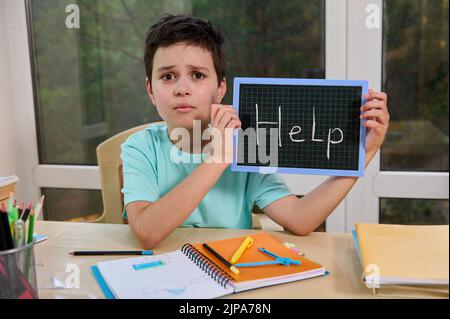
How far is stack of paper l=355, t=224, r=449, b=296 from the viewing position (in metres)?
0.74

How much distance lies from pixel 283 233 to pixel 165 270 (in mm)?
346

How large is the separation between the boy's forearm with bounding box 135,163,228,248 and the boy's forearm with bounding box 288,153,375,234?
0.21m

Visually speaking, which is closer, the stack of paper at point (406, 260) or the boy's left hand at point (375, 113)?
the stack of paper at point (406, 260)

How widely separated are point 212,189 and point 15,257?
593 mm

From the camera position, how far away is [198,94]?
1158 mm

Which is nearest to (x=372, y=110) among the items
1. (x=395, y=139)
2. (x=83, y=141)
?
(x=395, y=139)

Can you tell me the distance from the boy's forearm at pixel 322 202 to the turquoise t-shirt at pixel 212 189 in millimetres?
101

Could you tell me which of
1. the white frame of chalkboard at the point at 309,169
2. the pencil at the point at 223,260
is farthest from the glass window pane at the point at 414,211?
the pencil at the point at 223,260

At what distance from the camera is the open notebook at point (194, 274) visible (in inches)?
29.8

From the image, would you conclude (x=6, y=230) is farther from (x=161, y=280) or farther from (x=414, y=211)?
(x=414, y=211)

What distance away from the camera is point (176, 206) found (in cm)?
101

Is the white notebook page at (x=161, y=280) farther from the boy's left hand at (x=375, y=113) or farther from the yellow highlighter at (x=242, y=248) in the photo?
the boy's left hand at (x=375, y=113)

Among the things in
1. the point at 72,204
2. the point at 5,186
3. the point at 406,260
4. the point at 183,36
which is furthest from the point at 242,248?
the point at 72,204

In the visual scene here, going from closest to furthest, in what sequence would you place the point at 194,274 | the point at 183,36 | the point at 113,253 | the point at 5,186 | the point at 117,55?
1. the point at 194,274
2. the point at 113,253
3. the point at 183,36
4. the point at 5,186
5. the point at 117,55
